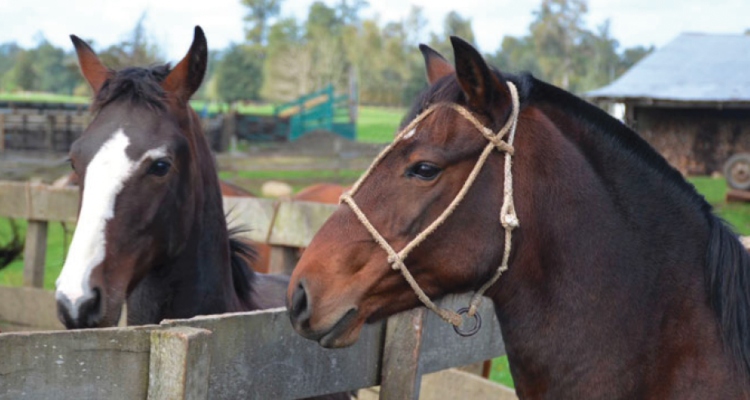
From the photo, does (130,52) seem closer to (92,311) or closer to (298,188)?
(298,188)

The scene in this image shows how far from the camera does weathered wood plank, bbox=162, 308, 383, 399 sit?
235cm

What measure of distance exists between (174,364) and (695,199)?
165cm

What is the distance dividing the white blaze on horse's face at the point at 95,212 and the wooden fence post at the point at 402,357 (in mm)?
1063

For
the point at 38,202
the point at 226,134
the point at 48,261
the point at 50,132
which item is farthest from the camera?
the point at 226,134

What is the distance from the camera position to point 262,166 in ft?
75.9

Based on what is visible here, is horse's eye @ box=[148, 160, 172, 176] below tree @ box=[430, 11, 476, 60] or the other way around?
below

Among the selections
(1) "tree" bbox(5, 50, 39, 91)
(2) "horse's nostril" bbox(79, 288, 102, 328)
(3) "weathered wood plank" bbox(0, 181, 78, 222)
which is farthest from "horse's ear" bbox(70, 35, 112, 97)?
(1) "tree" bbox(5, 50, 39, 91)

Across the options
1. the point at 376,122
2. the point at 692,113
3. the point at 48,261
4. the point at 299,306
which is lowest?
the point at 48,261

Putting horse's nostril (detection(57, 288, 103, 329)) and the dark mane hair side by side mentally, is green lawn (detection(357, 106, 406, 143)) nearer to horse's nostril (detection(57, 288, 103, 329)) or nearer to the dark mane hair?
the dark mane hair

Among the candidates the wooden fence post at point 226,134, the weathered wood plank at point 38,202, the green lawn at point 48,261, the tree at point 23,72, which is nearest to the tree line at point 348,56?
the tree at point 23,72

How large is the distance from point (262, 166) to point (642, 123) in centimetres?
→ 1051

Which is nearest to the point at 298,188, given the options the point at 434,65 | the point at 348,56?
the point at 434,65

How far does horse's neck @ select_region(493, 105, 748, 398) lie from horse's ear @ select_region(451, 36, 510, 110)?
0.16 m

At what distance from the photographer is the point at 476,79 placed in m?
2.43
